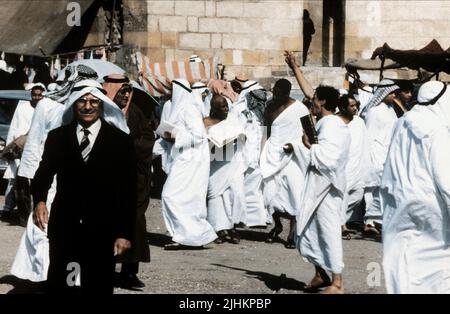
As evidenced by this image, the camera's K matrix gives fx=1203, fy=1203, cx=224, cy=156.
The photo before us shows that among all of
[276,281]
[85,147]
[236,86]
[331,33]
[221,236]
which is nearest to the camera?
[85,147]

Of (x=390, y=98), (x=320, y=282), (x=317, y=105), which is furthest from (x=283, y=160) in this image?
(x=320, y=282)

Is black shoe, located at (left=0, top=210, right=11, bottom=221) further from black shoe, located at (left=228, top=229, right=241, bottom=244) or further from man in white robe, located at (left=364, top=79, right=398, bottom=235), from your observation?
man in white robe, located at (left=364, top=79, right=398, bottom=235)

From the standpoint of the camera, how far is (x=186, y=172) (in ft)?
39.8

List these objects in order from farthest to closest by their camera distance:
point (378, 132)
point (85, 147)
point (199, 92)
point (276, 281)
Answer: point (378, 132), point (199, 92), point (276, 281), point (85, 147)

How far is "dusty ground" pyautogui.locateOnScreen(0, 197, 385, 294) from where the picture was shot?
9445mm

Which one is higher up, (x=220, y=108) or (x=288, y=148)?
(x=220, y=108)

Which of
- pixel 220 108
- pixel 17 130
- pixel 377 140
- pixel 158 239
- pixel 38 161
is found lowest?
pixel 158 239

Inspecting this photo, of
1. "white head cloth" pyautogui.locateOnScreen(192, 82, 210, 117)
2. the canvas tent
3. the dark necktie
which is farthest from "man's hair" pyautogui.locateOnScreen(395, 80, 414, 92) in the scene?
the canvas tent

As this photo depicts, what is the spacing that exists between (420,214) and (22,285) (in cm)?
350

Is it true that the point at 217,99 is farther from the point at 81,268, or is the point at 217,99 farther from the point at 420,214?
the point at 81,268

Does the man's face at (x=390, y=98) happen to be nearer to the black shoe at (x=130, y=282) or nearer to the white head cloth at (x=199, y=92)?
the white head cloth at (x=199, y=92)
